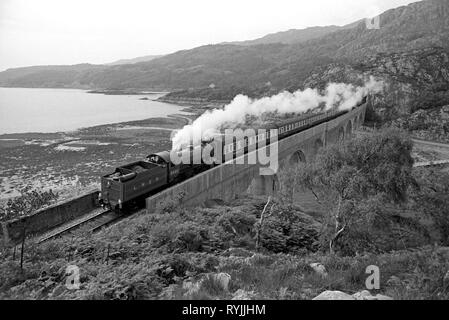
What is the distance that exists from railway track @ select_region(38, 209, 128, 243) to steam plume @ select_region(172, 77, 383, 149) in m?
5.93

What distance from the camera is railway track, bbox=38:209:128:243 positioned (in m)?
16.0

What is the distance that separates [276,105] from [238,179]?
34033mm

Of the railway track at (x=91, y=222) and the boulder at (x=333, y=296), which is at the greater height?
the boulder at (x=333, y=296)

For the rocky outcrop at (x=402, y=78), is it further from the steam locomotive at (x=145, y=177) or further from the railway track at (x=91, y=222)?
the railway track at (x=91, y=222)

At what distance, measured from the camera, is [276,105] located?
5822 centimetres

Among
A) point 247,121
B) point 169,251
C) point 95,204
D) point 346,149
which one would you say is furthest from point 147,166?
point 247,121

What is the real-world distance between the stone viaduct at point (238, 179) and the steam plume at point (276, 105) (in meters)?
2.73

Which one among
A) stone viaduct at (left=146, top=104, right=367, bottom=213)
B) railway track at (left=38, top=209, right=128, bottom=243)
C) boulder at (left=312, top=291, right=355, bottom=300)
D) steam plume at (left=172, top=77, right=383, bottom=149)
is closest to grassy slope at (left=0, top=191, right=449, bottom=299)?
boulder at (left=312, top=291, right=355, bottom=300)

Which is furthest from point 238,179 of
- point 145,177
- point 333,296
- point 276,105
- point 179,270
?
point 276,105

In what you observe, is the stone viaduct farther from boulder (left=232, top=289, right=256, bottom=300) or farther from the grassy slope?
boulder (left=232, top=289, right=256, bottom=300)

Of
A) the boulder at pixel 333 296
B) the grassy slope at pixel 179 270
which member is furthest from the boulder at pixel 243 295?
the boulder at pixel 333 296

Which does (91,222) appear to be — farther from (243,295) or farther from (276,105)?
(276,105)

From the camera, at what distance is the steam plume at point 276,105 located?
24.2 metres

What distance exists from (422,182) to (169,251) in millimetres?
16000
